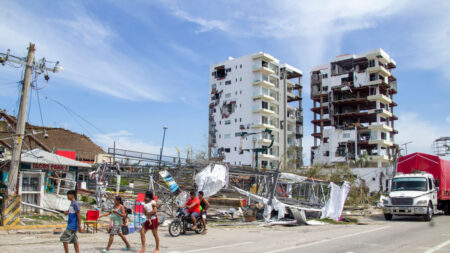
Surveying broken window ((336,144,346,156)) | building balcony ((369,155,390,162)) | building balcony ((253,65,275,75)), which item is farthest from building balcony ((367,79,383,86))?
building balcony ((253,65,275,75))

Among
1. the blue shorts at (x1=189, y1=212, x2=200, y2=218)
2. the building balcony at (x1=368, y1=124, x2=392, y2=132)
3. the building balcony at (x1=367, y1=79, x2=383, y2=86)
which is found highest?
the building balcony at (x1=367, y1=79, x2=383, y2=86)

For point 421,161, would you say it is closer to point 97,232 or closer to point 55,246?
point 97,232

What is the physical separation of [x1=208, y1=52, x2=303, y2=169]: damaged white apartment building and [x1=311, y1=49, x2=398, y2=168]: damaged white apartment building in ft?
22.9

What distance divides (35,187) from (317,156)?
69.4m

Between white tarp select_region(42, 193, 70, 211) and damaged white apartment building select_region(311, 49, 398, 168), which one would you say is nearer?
white tarp select_region(42, 193, 70, 211)

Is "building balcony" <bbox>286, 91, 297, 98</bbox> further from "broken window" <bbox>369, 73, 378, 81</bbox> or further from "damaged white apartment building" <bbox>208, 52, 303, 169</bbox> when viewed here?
"broken window" <bbox>369, 73, 378, 81</bbox>

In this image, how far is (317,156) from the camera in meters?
81.0

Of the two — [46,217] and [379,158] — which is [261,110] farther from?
[46,217]

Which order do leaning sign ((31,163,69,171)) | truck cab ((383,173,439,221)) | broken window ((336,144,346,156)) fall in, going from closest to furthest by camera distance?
leaning sign ((31,163,69,171))
truck cab ((383,173,439,221))
broken window ((336,144,346,156))

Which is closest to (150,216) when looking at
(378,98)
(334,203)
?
(334,203)

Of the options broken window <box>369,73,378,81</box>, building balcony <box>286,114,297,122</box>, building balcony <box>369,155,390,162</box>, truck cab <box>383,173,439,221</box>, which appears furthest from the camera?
building balcony <box>286,114,297,122</box>

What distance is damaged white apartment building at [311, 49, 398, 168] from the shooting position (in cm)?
7475

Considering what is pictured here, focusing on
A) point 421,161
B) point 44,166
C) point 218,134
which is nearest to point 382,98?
point 218,134

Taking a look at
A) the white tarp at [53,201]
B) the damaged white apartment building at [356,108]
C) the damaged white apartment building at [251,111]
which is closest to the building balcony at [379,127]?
the damaged white apartment building at [356,108]
